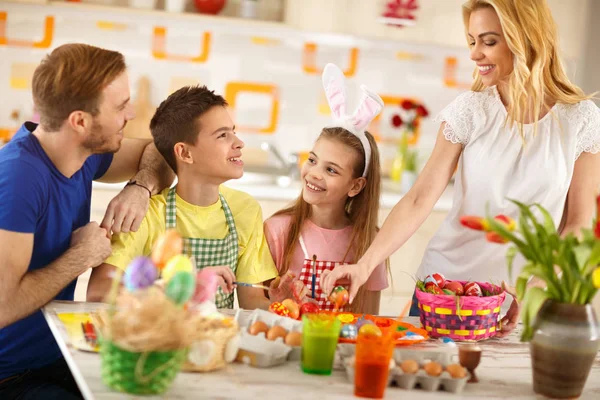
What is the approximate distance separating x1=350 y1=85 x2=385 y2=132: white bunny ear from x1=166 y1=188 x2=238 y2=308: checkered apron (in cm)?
52

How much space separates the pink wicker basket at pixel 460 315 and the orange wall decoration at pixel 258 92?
2.86m

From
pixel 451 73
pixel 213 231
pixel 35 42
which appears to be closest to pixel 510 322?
pixel 213 231

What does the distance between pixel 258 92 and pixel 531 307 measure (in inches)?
129

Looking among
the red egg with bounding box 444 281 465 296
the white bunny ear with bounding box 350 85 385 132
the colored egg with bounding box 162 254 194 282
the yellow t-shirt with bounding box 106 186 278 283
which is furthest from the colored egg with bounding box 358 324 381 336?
the white bunny ear with bounding box 350 85 385 132

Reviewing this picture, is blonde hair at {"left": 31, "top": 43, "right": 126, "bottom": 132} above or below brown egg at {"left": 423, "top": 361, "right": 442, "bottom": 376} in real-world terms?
above

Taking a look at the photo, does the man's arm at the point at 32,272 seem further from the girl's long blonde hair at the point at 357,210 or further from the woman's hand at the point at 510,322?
the woman's hand at the point at 510,322

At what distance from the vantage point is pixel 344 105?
2574 mm

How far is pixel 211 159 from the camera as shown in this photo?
235cm

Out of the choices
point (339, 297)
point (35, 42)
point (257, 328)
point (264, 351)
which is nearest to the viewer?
point (264, 351)

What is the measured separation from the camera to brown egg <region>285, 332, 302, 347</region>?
1.73 m

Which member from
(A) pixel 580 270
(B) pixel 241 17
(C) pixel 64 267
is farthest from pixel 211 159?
(B) pixel 241 17

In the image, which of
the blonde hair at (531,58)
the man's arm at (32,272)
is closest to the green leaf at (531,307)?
the blonde hair at (531,58)

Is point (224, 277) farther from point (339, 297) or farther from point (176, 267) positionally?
point (176, 267)

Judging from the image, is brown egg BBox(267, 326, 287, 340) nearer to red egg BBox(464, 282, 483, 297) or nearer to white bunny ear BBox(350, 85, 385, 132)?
red egg BBox(464, 282, 483, 297)
